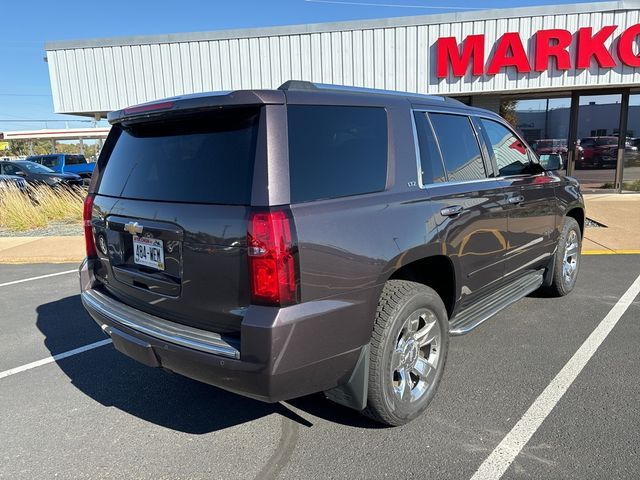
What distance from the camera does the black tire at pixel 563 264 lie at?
5121mm

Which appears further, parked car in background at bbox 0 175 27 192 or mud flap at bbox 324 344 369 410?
parked car in background at bbox 0 175 27 192

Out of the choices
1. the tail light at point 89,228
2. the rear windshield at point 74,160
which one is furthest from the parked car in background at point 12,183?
the tail light at point 89,228

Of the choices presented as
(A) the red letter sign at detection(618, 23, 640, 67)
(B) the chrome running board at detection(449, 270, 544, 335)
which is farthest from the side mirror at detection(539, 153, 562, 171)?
(A) the red letter sign at detection(618, 23, 640, 67)

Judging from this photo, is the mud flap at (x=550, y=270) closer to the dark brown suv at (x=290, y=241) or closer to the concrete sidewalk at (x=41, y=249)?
the dark brown suv at (x=290, y=241)

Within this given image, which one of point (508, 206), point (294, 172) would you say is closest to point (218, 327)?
point (294, 172)

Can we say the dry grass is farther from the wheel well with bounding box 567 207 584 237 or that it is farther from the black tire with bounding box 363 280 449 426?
the black tire with bounding box 363 280 449 426

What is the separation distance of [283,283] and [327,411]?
52.6 inches

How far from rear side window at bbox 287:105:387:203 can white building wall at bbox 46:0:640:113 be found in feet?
32.9

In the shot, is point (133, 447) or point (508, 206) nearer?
point (133, 447)

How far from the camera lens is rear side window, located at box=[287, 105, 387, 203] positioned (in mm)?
2480

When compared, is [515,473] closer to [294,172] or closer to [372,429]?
[372,429]

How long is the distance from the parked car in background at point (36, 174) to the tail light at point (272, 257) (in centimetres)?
1562

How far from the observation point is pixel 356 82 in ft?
41.7

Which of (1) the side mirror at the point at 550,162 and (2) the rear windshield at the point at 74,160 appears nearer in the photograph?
(1) the side mirror at the point at 550,162
